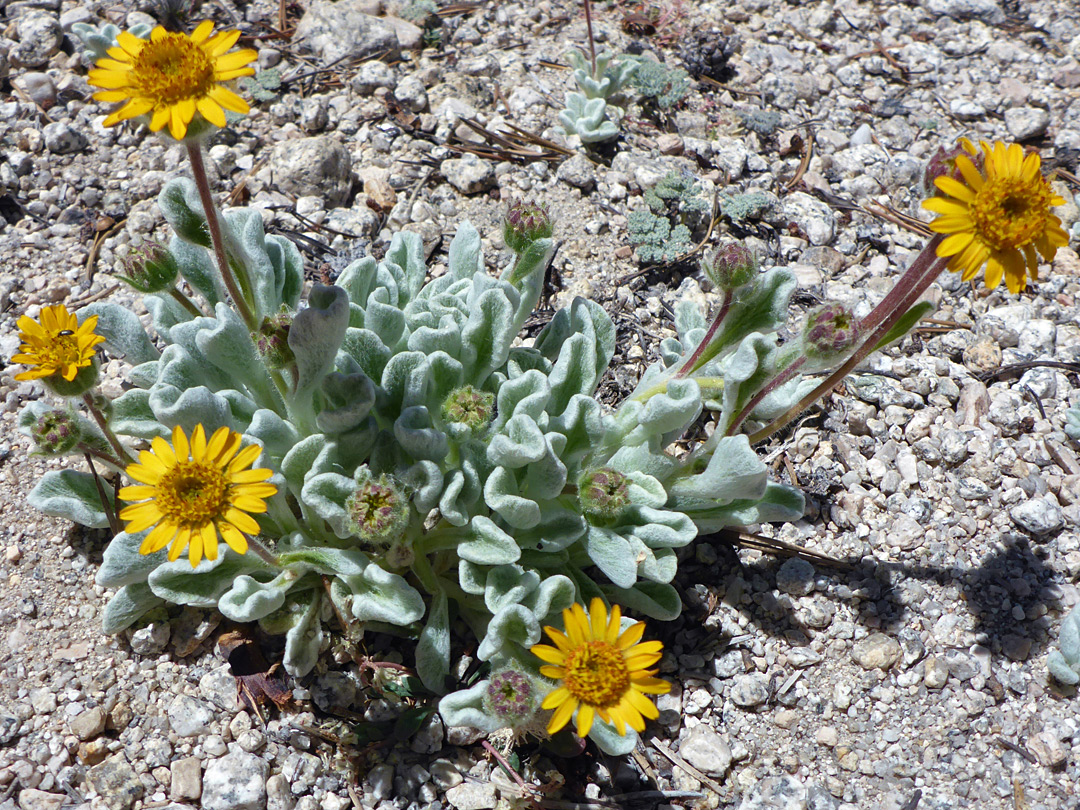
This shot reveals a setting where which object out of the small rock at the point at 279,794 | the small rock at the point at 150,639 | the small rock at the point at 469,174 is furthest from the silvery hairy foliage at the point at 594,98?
the small rock at the point at 279,794

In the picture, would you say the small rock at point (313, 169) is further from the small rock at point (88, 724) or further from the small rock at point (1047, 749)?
the small rock at point (1047, 749)

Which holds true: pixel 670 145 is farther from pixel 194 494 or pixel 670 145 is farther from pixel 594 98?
pixel 194 494

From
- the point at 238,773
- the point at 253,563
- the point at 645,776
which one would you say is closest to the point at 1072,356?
the point at 645,776

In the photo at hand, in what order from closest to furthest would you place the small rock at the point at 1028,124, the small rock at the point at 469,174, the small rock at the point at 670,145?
1. the small rock at the point at 469,174
2. the small rock at the point at 670,145
3. the small rock at the point at 1028,124

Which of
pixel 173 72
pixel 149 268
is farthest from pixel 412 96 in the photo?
pixel 173 72

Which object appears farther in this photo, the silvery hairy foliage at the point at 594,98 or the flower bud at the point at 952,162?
the silvery hairy foliage at the point at 594,98

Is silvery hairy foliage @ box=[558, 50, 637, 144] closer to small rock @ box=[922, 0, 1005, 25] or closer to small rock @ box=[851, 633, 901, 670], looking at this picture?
small rock @ box=[922, 0, 1005, 25]

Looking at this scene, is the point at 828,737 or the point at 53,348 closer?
the point at 53,348
